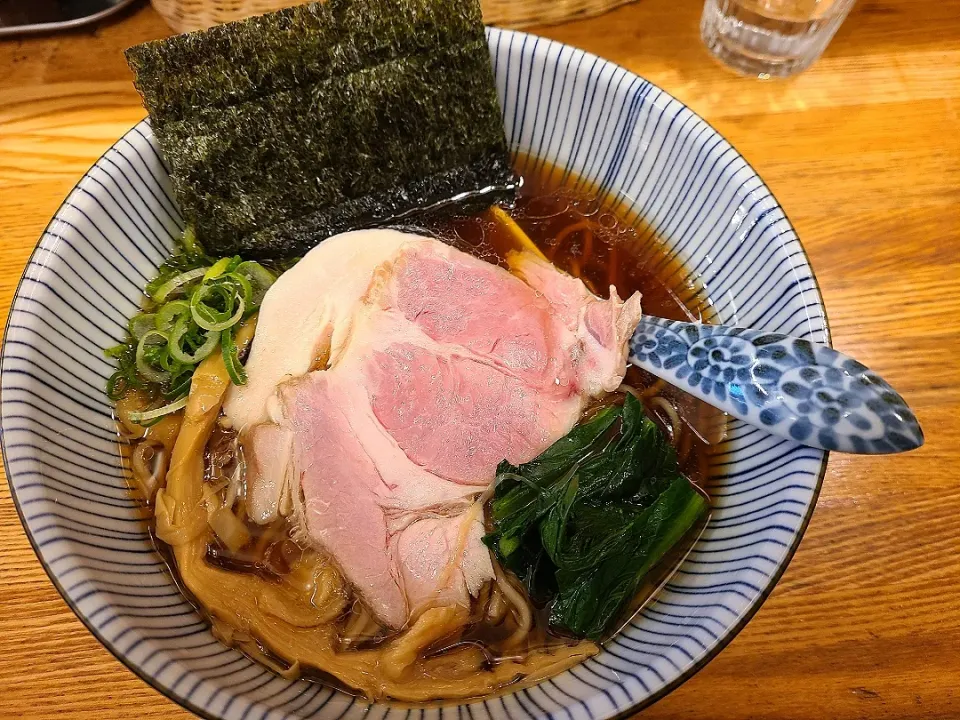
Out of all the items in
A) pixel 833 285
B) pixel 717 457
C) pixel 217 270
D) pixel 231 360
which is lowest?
pixel 717 457

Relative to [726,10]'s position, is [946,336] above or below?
below

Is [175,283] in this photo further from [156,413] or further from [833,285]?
[833,285]

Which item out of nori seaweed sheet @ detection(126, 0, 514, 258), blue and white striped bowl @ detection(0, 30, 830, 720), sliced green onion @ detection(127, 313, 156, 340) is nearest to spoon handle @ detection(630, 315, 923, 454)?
blue and white striped bowl @ detection(0, 30, 830, 720)

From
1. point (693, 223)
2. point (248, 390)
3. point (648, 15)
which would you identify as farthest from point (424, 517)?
point (648, 15)

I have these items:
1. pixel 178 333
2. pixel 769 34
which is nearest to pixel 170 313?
pixel 178 333

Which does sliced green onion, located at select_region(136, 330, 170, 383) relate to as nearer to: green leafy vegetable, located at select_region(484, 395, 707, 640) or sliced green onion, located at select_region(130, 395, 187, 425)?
sliced green onion, located at select_region(130, 395, 187, 425)

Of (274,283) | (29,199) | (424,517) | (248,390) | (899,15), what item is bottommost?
(424,517)

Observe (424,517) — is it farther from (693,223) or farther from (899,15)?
(899,15)

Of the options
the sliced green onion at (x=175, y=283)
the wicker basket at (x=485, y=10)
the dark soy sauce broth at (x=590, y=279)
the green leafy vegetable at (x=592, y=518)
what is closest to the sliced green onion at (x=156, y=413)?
the dark soy sauce broth at (x=590, y=279)
